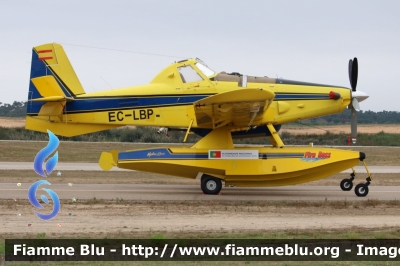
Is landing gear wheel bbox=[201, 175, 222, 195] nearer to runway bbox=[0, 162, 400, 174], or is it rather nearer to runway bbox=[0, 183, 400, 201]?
runway bbox=[0, 183, 400, 201]

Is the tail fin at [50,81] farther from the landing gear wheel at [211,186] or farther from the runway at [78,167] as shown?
the runway at [78,167]

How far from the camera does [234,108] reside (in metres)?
16.2

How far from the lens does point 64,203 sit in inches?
566

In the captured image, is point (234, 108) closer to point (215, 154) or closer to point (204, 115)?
point (204, 115)

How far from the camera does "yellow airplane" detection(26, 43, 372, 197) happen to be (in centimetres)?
1680

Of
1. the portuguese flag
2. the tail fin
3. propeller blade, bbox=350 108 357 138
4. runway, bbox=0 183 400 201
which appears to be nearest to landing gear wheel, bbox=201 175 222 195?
runway, bbox=0 183 400 201

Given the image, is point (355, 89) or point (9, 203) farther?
point (355, 89)

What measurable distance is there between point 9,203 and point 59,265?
6040mm

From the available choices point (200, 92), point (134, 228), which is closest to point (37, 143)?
point (200, 92)

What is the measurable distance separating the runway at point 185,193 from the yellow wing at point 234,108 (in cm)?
201

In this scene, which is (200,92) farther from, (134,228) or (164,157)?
(134,228)

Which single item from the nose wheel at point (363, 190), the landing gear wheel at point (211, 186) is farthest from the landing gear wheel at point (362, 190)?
the landing gear wheel at point (211, 186)

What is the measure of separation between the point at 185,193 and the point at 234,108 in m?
2.85

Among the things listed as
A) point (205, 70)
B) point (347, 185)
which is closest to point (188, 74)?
point (205, 70)
